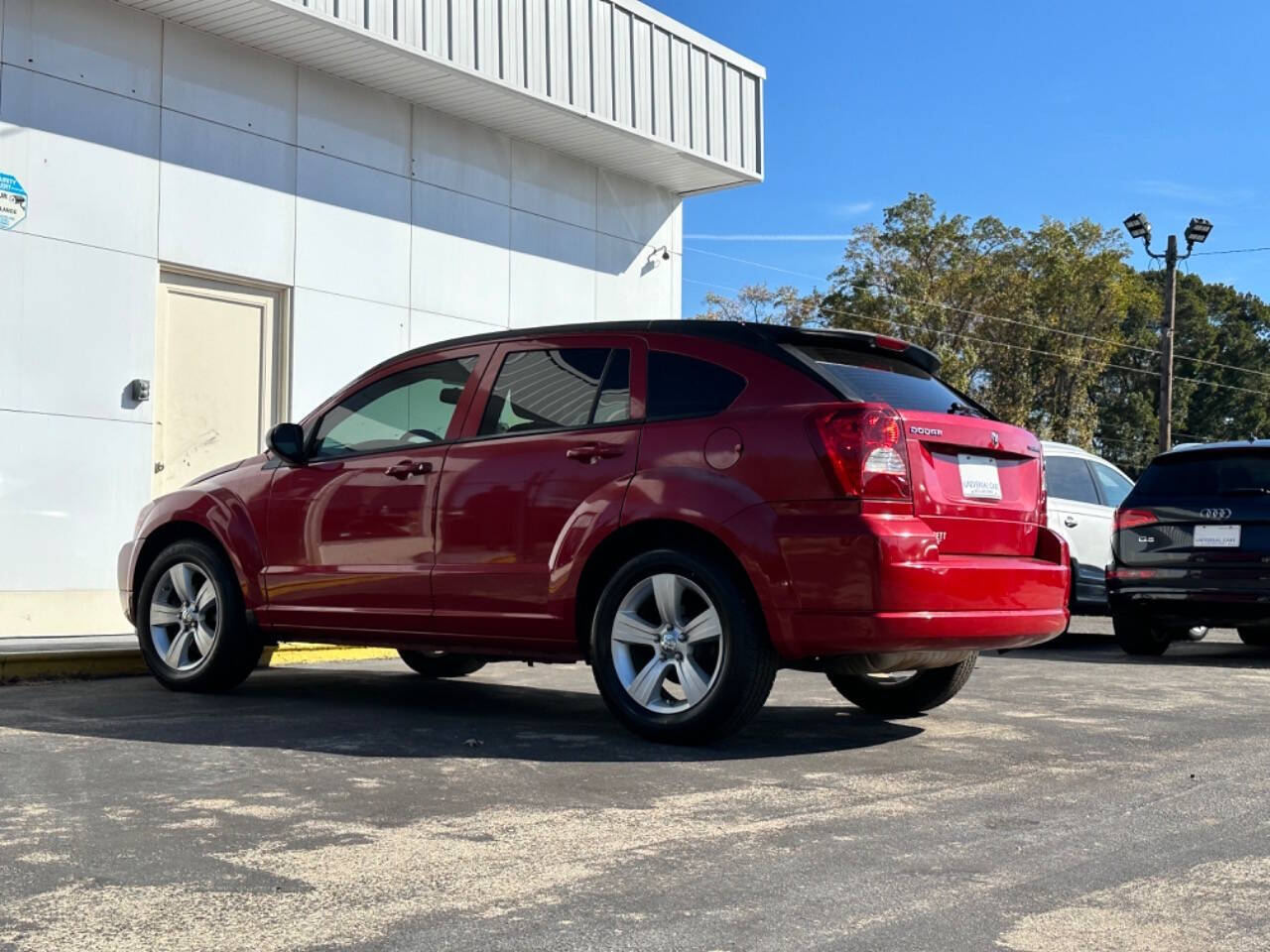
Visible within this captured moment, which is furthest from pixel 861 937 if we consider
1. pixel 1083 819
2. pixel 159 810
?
pixel 159 810

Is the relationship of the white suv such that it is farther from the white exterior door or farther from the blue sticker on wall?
the blue sticker on wall

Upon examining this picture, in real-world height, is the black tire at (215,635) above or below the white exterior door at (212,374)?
below

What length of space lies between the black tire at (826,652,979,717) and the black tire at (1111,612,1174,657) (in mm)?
4522

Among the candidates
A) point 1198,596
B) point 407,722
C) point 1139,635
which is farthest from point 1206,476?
point 407,722

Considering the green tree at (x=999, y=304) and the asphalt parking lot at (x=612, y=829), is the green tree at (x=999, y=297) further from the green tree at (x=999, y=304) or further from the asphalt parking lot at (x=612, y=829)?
the asphalt parking lot at (x=612, y=829)

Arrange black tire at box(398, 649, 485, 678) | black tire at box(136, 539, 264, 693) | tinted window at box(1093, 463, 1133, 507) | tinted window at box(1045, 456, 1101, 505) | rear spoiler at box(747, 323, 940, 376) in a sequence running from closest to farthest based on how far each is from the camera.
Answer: rear spoiler at box(747, 323, 940, 376)
black tire at box(136, 539, 264, 693)
black tire at box(398, 649, 485, 678)
tinted window at box(1045, 456, 1101, 505)
tinted window at box(1093, 463, 1133, 507)

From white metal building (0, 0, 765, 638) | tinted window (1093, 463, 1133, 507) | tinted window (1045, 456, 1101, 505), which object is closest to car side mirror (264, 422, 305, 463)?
white metal building (0, 0, 765, 638)

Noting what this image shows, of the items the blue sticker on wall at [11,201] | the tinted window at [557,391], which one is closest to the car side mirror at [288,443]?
the tinted window at [557,391]

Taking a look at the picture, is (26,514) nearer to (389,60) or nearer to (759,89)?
(389,60)

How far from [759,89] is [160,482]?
8314 mm

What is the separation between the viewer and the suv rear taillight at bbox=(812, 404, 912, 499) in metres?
5.46

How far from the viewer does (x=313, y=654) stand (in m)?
9.78

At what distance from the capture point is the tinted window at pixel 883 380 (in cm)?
581

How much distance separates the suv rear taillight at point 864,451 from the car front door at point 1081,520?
6774mm
